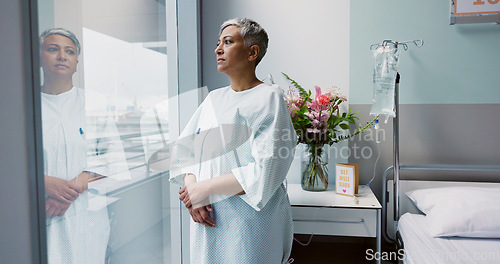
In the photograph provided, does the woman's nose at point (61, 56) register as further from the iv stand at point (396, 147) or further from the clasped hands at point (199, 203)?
the iv stand at point (396, 147)

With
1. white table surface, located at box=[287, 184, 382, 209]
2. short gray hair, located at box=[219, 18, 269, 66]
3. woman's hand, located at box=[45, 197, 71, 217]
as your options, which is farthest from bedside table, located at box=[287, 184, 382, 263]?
woman's hand, located at box=[45, 197, 71, 217]

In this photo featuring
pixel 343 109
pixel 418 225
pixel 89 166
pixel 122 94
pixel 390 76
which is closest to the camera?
pixel 89 166

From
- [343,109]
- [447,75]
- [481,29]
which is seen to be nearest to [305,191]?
[343,109]

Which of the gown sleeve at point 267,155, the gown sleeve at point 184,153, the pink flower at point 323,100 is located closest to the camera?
the gown sleeve at point 267,155

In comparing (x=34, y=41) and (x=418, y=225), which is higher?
(x=34, y=41)

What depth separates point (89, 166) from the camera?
1.14 m

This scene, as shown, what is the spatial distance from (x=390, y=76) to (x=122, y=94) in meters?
1.50

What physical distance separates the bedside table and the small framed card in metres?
0.09

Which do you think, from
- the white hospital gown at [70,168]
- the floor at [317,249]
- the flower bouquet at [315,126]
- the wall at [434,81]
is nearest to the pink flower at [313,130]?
the flower bouquet at [315,126]

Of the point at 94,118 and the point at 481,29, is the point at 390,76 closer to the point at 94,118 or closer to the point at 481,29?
the point at 481,29

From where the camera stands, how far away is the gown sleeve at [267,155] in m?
1.25

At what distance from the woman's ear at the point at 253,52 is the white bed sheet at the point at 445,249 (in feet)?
3.72

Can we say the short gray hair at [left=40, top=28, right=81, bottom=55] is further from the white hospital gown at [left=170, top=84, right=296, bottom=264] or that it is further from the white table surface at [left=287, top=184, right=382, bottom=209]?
the white table surface at [left=287, top=184, right=382, bottom=209]

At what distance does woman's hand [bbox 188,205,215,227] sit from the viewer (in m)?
1.32
